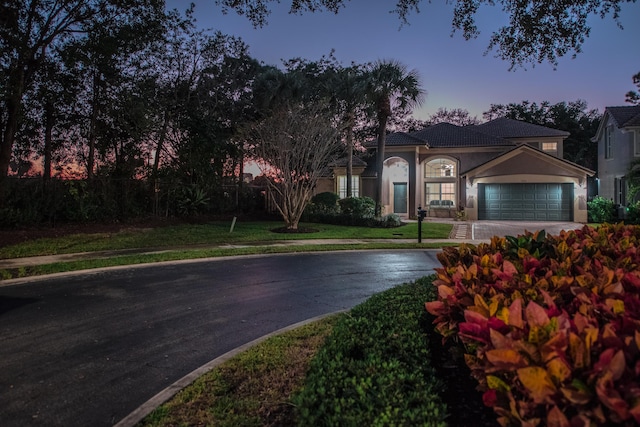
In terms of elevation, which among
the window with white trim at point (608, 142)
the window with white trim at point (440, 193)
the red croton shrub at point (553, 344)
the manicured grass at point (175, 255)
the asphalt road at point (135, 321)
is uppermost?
the window with white trim at point (608, 142)

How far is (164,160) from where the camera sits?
82.8 ft

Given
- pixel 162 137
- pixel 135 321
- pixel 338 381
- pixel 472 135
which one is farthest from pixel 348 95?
pixel 338 381

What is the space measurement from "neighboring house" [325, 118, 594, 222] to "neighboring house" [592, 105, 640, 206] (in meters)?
1.97

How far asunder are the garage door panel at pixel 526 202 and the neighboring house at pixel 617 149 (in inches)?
110

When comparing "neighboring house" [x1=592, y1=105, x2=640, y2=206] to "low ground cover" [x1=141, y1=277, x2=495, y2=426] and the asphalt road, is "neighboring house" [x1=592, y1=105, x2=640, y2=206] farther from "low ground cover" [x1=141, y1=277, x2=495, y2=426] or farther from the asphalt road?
"low ground cover" [x1=141, y1=277, x2=495, y2=426]

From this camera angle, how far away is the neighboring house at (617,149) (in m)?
24.6

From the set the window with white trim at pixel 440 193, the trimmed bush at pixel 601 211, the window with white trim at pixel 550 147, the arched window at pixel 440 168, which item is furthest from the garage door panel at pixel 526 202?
the window with white trim at pixel 550 147

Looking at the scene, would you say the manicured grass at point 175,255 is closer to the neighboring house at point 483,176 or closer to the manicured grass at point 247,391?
the manicured grass at point 247,391

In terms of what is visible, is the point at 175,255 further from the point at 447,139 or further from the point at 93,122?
the point at 447,139

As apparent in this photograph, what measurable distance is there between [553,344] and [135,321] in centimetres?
585

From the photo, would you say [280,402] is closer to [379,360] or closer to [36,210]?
[379,360]

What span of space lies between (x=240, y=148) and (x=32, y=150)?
1075 centimetres

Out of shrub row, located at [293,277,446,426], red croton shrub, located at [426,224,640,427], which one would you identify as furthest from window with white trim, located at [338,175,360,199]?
red croton shrub, located at [426,224,640,427]

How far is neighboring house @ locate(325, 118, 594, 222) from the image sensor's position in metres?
26.9
